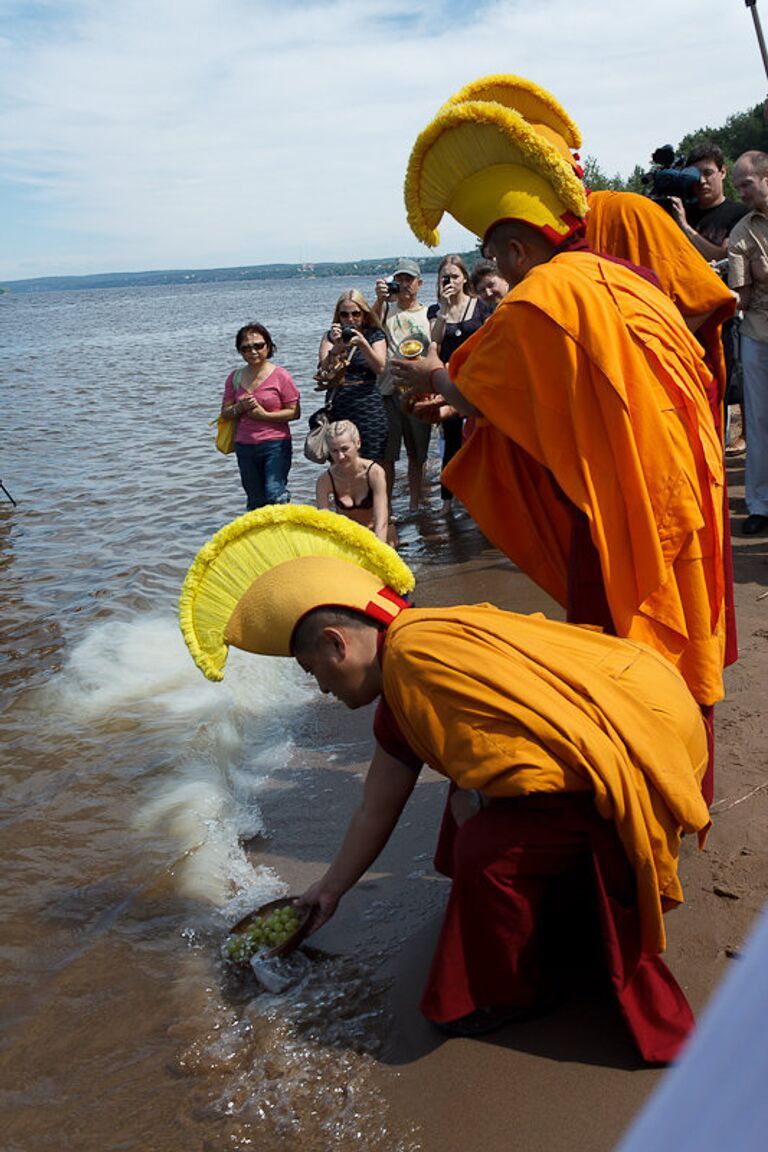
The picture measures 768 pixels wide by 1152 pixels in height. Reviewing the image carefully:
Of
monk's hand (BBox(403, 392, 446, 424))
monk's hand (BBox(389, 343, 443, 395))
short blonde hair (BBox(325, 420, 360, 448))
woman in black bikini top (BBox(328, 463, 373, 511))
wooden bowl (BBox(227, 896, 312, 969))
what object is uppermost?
monk's hand (BBox(389, 343, 443, 395))

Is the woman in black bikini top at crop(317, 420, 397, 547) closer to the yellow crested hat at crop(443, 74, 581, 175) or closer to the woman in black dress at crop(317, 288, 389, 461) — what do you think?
the woman in black dress at crop(317, 288, 389, 461)

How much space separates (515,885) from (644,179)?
16.0ft

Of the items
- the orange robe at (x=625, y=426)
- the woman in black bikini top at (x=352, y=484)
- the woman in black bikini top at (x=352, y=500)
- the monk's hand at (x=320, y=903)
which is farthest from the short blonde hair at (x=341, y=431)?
the monk's hand at (x=320, y=903)

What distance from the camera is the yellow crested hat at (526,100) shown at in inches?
122

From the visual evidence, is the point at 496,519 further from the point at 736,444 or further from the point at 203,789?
the point at 736,444

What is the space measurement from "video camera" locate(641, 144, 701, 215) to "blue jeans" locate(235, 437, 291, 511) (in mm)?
2802

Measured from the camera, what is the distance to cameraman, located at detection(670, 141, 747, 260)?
6.50m

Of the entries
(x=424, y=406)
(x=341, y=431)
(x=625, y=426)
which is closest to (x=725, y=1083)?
(x=625, y=426)

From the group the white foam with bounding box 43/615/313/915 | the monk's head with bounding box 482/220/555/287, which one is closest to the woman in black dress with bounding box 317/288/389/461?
the white foam with bounding box 43/615/313/915

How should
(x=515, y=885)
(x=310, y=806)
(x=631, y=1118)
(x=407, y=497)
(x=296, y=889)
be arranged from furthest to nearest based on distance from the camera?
(x=407, y=497)
(x=310, y=806)
(x=296, y=889)
(x=515, y=885)
(x=631, y=1118)

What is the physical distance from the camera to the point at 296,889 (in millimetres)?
3527

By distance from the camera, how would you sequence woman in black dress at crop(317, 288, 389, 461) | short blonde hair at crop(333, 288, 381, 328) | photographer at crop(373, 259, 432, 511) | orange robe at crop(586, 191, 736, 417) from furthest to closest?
→ photographer at crop(373, 259, 432, 511) < short blonde hair at crop(333, 288, 381, 328) < woman in black dress at crop(317, 288, 389, 461) < orange robe at crop(586, 191, 736, 417)

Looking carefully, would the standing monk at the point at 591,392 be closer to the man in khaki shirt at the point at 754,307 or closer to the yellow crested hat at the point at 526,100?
the yellow crested hat at the point at 526,100

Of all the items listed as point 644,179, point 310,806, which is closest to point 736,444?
point 644,179
